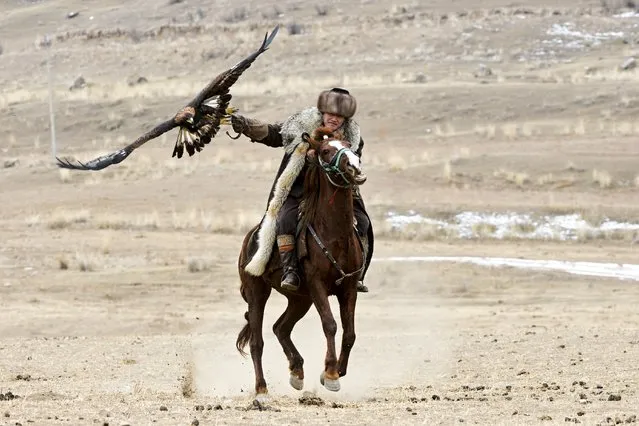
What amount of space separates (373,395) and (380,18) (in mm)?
55567

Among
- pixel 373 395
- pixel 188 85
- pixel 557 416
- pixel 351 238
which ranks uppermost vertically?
pixel 351 238

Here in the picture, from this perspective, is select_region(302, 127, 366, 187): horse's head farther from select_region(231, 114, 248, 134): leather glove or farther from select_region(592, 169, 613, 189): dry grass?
select_region(592, 169, 613, 189): dry grass

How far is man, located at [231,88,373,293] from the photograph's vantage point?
1184 centimetres

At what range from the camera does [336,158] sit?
35.8 feet

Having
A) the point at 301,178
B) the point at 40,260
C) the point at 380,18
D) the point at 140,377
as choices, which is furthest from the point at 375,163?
the point at 380,18

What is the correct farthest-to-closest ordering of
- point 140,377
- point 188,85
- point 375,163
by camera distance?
point 188,85 < point 375,163 < point 140,377

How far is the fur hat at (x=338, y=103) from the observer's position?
11.9 meters

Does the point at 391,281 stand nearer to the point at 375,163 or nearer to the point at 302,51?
the point at 375,163

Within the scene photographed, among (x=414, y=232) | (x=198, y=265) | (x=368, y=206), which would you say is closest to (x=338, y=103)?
(x=198, y=265)

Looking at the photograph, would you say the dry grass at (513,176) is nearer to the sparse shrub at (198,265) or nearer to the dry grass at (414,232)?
the dry grass at (414,232)

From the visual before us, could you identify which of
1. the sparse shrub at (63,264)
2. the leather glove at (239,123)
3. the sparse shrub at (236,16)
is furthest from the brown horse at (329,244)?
the sparse shrub at (236,16)

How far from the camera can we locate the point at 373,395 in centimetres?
1285

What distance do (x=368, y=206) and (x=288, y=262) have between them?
1978cm

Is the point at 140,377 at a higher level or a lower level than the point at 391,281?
higher
